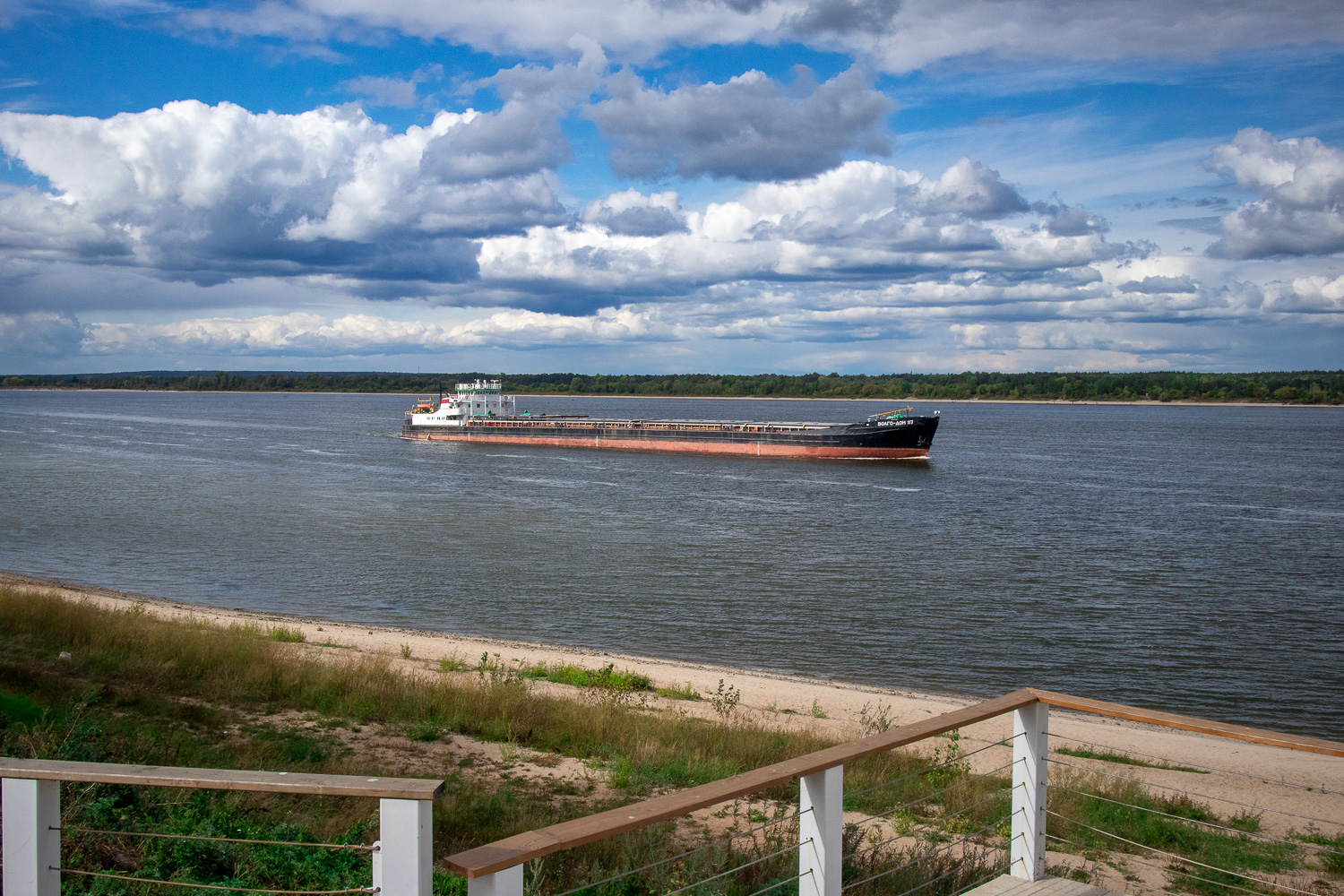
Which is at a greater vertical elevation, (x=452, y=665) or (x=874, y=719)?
(x=452, y=665)

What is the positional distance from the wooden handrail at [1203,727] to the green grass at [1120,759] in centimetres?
820

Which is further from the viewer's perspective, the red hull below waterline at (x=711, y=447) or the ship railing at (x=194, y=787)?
the red hull below waterline at (x=711, y=447)

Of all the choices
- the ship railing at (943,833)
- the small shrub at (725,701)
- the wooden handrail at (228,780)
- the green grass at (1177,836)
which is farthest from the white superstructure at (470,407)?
the wooden handrail at (228,780)

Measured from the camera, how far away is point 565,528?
36531 mm

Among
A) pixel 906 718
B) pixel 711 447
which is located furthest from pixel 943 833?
pixel 711 447

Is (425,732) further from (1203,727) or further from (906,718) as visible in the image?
(1203,727)

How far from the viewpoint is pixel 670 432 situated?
74.7 meters

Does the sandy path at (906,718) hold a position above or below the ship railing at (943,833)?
below

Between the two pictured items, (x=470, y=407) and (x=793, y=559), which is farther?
(x=470, y=407)

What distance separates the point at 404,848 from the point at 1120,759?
11.5 meters

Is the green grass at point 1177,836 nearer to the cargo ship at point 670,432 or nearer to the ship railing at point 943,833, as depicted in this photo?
the ship railing at point 943,833

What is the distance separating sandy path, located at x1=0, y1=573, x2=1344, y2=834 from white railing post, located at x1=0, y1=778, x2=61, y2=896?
7235mm

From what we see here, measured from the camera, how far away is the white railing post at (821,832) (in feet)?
11.3

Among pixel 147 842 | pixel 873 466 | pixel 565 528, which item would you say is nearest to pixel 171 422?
pixel 873 466
